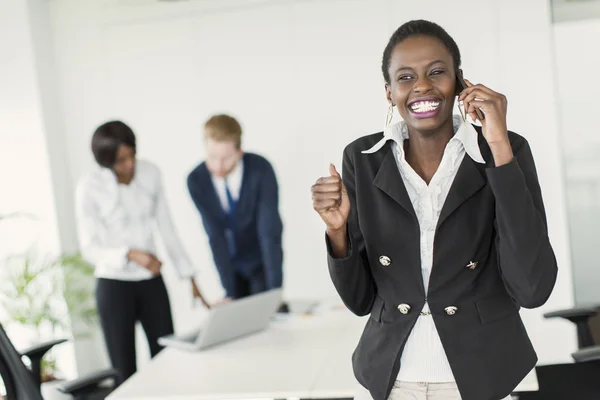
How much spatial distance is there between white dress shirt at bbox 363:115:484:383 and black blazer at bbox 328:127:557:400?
0.9 inches

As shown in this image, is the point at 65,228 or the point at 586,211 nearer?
the point at 586,211

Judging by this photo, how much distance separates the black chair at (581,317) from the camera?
2.81 metres

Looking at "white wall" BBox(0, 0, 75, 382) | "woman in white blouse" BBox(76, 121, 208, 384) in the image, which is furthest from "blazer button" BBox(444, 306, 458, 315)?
"white wall" BBox(0, 0, 75, 382)

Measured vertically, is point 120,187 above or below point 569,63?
below

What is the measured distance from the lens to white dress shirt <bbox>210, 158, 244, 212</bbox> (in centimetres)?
419

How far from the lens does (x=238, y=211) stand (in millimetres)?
4176

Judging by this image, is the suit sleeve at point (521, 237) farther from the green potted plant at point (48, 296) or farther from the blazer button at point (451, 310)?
the green potted plant at point (48, 296)

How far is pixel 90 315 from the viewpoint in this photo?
5.12m

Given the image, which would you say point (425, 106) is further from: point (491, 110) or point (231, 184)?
point (231, 184)

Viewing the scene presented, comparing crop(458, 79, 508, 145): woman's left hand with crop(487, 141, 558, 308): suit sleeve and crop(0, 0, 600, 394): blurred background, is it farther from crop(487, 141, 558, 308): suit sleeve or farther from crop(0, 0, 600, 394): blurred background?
crop(0, 0, 600, 394): blurred background

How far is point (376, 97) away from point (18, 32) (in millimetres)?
2541

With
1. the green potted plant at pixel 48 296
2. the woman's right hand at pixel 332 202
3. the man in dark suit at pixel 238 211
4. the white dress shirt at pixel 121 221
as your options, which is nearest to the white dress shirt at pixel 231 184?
the man in dark suit at pixel 238 211

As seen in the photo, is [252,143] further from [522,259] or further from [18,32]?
[522,259]

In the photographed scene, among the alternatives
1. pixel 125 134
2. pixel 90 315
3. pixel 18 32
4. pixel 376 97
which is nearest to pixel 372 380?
pixel 125 134
